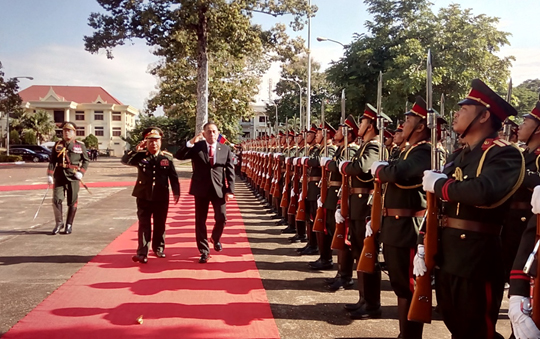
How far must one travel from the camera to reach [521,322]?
2150mm

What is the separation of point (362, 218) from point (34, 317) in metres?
3.12

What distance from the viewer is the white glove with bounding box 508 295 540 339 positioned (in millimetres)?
2109

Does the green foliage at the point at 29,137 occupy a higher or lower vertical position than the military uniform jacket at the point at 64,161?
higher

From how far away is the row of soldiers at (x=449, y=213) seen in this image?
2.79 metres

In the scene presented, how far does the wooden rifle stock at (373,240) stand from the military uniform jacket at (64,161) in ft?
19.7

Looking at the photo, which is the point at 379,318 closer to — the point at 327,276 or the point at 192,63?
the point at 327,276

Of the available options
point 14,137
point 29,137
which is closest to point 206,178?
point 29,137

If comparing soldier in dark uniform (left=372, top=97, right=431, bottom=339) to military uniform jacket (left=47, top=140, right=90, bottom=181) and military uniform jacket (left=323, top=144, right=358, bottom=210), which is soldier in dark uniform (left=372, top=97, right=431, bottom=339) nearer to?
A: military uniform jacket (left=323, top=144, right=358, bottom=210)

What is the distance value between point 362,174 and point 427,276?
1.76 meters

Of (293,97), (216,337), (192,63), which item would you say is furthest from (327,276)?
(293,97)

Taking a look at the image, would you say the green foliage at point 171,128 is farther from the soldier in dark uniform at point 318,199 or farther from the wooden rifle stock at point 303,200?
the soldier in dark uniform at point 318,199

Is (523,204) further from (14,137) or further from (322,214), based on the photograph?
(14,137)

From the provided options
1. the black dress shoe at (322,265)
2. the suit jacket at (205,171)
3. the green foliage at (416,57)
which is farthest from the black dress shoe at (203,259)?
the green foliage at (416,57)

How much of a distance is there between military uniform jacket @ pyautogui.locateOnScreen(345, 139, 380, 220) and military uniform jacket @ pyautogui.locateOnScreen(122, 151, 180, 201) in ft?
9.21
